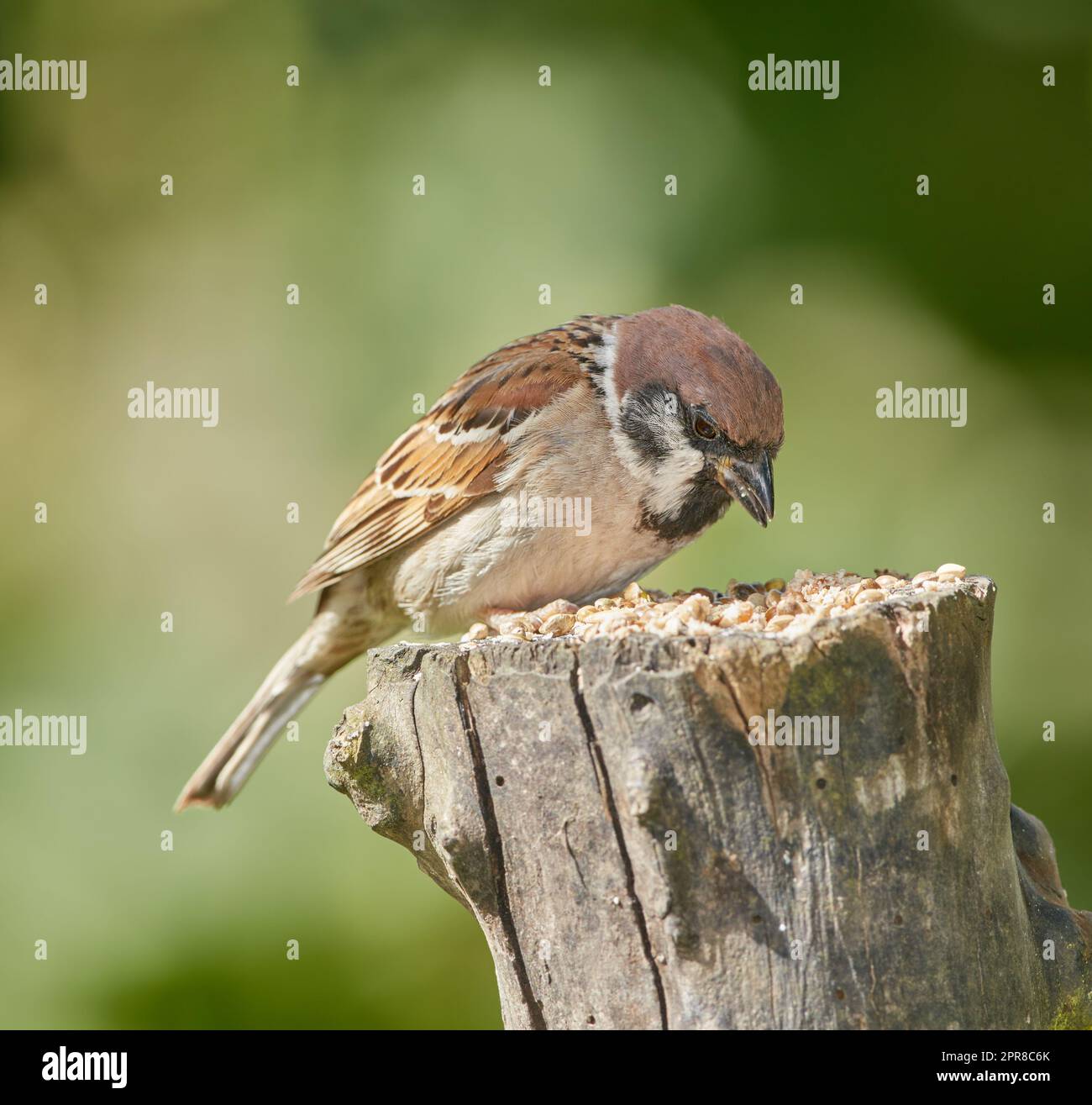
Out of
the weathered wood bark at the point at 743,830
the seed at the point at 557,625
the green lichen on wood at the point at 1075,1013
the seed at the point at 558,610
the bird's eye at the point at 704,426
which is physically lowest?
the green lichen on wood at the point at 1075,1013

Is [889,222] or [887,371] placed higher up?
[889,222]

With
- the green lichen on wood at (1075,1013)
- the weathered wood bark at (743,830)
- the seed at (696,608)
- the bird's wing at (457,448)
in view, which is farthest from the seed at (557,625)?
the green lichen on wood at (1075,1013)

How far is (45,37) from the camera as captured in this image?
488cm

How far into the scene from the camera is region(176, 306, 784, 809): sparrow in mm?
3414

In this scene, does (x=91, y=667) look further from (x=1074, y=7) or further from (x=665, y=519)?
(x=1074, y=7)

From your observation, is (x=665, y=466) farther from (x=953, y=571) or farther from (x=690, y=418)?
(x=953, y=571)

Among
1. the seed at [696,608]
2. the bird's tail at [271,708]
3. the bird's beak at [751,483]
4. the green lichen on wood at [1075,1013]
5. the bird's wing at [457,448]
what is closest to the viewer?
the green lichen on wood at [1075,1013]

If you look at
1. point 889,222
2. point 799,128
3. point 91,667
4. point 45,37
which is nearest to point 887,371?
point 889,222

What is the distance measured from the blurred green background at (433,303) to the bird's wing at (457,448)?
560 millimetres

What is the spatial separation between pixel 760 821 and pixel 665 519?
1.64m

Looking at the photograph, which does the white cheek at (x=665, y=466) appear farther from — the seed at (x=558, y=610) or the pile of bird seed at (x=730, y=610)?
the seed at (x=558, y=610)

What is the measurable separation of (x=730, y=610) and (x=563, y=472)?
1129 mm

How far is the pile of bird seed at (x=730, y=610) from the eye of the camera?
2377 mm

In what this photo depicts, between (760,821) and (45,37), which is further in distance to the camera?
(45,37)
